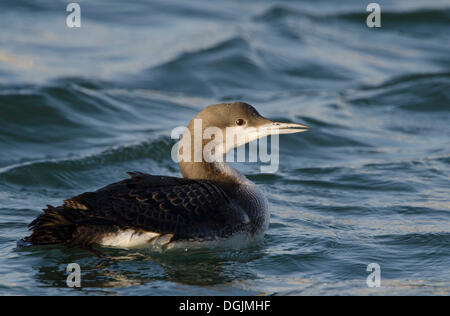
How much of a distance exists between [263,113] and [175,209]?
19.4 feet

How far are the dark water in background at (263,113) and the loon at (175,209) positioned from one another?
0.89ft

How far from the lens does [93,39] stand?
15414mm

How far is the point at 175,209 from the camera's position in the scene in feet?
20.1

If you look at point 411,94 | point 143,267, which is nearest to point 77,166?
point 143,267

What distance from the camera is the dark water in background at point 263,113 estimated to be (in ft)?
20.9

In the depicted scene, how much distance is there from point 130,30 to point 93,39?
1083 mm

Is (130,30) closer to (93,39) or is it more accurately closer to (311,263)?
(93,39)
